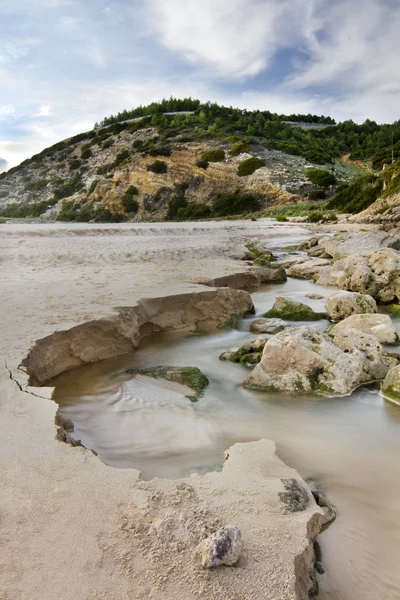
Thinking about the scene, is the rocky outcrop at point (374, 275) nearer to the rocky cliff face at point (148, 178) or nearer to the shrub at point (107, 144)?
the rocky cliff face at point (148, 178)

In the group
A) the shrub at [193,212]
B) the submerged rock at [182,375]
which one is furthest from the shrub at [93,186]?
the submerged rock at [182,375]

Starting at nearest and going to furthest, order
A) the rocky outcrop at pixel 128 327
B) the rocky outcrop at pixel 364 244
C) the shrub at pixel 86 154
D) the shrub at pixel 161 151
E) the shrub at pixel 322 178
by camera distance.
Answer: the rocky outcrop at pixel 128 327 → the rocky outcrop at pixel 364 244 → the shrub at pixel 322 178 → the shrub at pixel 161 151 → the shrub at pixel 86 154

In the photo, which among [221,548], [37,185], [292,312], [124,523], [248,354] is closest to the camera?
[221,548]

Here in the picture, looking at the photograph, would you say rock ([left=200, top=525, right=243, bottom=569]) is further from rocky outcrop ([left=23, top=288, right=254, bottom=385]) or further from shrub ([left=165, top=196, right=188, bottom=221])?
shrub ([left=165, top=196, right=188, bottom=221])

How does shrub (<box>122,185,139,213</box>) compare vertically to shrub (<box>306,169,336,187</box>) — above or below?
below

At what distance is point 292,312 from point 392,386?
2.75 meters

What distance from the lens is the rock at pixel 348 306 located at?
6.39 meters

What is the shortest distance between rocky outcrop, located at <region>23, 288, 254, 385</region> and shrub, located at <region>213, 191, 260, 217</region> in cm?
3231

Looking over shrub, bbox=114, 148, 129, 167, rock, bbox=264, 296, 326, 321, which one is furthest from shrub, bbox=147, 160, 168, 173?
rock, bbox=264, 296, 326, 321

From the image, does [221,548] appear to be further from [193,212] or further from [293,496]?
[193,212]

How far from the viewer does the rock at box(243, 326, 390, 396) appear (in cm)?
404

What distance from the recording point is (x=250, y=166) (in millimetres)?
39125

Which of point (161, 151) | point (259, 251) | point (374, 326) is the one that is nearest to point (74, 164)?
point (161, 151)

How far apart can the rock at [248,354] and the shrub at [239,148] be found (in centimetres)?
3931
